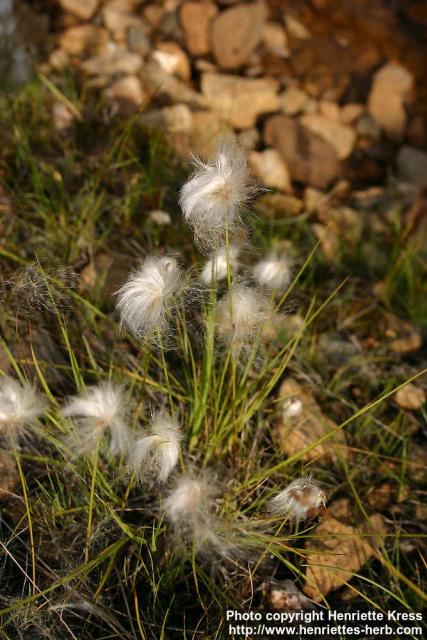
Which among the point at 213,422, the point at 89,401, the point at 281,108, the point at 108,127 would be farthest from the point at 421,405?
the point at 281,108

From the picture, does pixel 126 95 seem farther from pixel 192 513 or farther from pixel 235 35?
pixel 192 513

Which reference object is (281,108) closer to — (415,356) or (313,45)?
(313,45)

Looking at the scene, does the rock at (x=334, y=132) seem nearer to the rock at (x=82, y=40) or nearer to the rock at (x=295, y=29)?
the rock at (x=295, y=29)

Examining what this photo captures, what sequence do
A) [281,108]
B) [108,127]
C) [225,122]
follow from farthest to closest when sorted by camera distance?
[281,108] → [225,122] → [108,127]

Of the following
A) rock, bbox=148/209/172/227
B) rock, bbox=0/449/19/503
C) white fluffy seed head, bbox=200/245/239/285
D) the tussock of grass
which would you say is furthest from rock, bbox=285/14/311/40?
rock, bbox=0/449/19/503

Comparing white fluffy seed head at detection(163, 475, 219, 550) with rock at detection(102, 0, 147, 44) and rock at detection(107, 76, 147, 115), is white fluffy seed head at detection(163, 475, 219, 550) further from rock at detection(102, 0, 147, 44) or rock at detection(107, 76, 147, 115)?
rock at detection(102, 0, 147, 44)

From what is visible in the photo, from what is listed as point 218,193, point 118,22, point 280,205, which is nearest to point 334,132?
point 280,205

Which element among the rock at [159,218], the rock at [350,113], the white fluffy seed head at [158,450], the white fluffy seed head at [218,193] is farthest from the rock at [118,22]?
the white fluffy seed head at [158,450]
